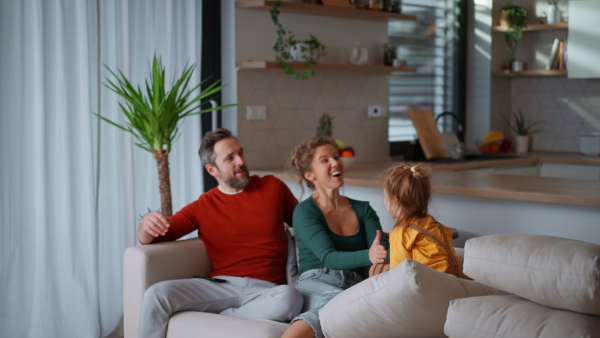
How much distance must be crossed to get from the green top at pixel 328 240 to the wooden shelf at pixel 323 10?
1776 mm

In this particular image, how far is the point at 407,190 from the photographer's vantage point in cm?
258

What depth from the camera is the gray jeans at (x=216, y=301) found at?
9.37ft

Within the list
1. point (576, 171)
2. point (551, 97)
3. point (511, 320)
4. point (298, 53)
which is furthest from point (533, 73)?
point (511, 320)

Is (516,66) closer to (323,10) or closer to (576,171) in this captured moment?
(576,171)

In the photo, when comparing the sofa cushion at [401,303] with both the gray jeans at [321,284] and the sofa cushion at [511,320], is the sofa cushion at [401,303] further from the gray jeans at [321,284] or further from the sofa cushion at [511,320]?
the gray jeans at [321,284]

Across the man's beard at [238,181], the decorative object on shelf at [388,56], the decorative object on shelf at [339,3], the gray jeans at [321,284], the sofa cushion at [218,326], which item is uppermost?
the decorative object on shelf at [339,3]

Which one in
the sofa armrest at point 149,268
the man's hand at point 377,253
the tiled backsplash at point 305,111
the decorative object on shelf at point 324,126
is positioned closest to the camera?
the man's hand at point 377,253

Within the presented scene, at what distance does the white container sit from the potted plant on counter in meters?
0.48

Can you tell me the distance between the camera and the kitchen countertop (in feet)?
10.8

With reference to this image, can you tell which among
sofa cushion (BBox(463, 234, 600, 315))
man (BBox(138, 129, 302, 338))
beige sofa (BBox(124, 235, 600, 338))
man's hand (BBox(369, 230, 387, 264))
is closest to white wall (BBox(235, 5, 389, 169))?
man (BBox(138, 129, 302, 338))

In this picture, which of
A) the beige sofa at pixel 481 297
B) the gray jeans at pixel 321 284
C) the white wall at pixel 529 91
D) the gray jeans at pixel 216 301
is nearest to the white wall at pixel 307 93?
the white wall at pixel 529 91

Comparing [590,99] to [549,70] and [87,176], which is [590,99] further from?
[87,176]

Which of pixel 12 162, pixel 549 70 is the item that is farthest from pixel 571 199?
pixel 549 70

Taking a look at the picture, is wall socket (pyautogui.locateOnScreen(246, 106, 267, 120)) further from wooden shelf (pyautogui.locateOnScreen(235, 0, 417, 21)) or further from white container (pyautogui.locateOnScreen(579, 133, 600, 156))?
white container (pyautogui.locateOnScreen(579, 133, 600, 156))
